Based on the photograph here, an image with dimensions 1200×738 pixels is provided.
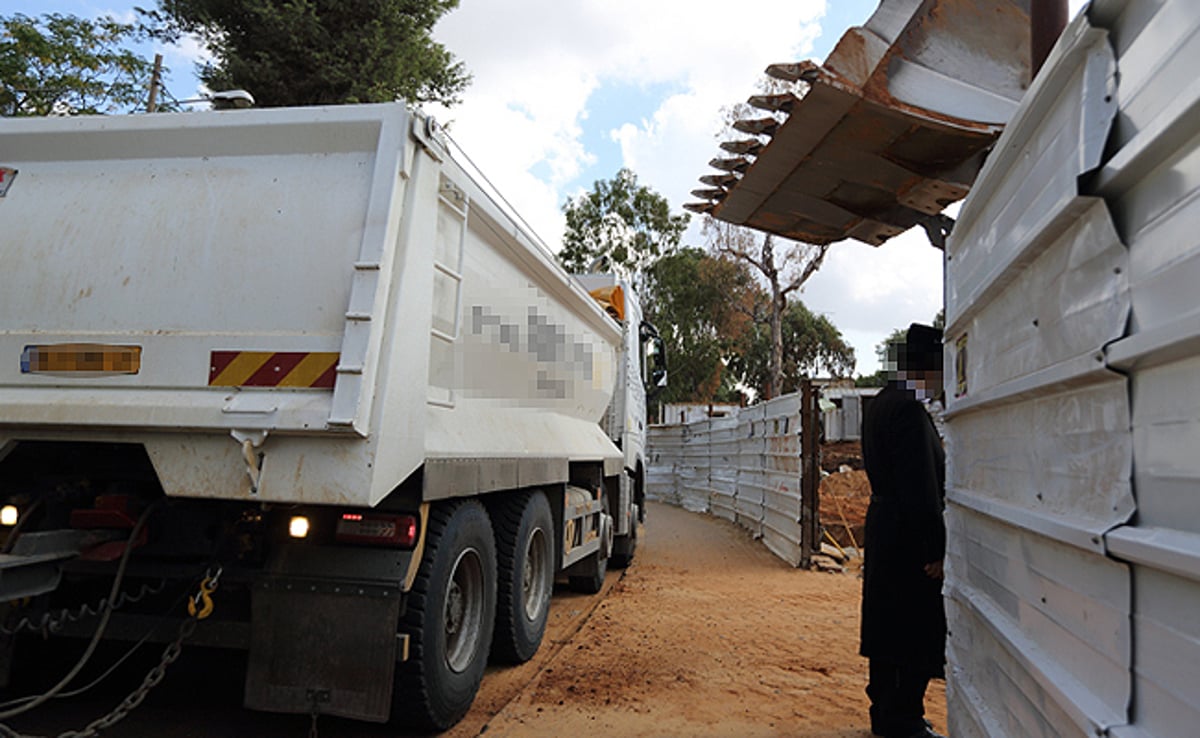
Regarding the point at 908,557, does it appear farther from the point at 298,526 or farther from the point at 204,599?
the point at 204,599

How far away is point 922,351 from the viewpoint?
4.16 metres

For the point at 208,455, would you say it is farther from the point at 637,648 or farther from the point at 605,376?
the point at 605,376

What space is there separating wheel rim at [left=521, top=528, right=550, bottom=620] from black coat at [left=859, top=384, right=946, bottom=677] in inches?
96.7

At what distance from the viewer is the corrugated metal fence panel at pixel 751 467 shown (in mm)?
12742

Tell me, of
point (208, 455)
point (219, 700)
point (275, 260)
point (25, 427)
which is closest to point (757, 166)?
point (275, 260)

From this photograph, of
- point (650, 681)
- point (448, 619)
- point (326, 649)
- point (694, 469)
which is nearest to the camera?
point (326, 649)

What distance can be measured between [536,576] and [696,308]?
93.7 ft

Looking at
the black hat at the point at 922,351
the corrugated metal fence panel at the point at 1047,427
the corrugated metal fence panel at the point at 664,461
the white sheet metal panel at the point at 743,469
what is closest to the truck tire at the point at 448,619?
the corrugated metal fence panel at the point at 1047,427

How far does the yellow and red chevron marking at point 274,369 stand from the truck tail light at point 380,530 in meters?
0.72

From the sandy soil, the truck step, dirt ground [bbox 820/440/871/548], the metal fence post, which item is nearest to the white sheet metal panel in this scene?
the metal fence post

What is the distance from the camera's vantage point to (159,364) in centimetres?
352

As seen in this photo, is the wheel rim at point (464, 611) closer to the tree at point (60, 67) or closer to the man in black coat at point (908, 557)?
the man in black coat at point (908, 557)

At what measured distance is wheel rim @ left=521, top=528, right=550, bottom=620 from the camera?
5.77 m

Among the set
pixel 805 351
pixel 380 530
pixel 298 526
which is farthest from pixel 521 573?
pixel 805 351
